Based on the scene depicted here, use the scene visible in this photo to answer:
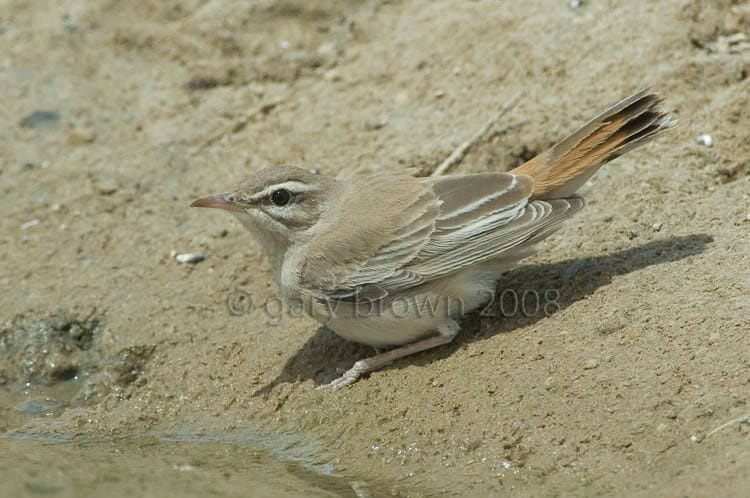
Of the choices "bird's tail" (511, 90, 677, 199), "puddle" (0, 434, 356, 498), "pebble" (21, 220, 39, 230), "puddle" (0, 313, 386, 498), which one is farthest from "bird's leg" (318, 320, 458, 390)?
"pebble" (21, 220, 39, 230)

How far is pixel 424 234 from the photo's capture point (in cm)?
706

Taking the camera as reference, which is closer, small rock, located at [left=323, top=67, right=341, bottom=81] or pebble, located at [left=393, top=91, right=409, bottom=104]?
pebble, located at [left=393, top=91, right=409, bottom=104]

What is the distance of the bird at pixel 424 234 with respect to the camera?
6902 mm

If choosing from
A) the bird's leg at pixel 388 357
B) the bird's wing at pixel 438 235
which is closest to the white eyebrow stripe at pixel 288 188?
the bird's wing at pixel 438 235

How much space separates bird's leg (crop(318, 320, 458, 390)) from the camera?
7.08 meters

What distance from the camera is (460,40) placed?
10156 millimetres

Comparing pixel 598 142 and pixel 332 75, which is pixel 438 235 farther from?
pixel 332 75

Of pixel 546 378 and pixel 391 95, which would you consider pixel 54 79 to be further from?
pixel 546 378

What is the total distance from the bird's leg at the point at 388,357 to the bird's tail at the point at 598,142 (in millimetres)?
1201

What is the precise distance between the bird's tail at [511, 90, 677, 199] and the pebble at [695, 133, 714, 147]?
148cm

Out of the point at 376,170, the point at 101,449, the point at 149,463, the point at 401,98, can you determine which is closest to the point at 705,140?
the point at 376,170

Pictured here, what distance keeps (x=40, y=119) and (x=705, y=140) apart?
7167 mm

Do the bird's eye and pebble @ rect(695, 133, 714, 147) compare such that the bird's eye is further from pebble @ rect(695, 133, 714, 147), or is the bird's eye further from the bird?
pebble @ rect(695, 133, 714, 147)

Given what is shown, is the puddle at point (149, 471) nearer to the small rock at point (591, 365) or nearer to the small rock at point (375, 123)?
the small rock at point (591, 365)
